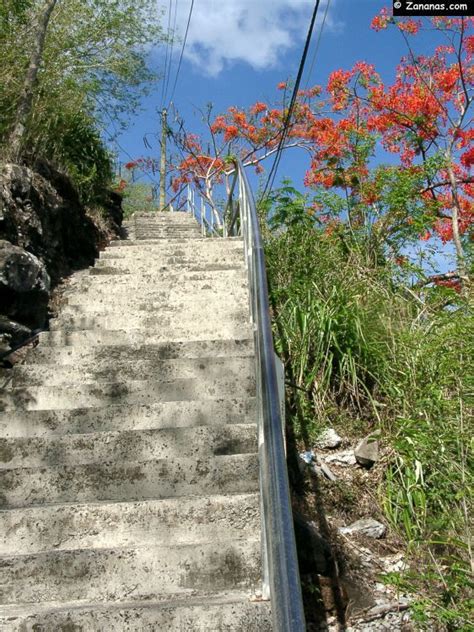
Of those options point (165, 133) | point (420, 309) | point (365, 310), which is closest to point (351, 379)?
point (365, 310)

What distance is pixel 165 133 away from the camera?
613 inches

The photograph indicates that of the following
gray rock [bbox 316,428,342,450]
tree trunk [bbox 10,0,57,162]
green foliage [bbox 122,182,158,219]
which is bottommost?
gray rock [bbox 316,428,342,450]

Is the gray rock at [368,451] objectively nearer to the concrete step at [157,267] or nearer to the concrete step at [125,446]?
the concrete step at [125,446]

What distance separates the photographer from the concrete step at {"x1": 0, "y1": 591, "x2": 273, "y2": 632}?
1.49 metres

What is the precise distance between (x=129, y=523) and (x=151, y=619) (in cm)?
43

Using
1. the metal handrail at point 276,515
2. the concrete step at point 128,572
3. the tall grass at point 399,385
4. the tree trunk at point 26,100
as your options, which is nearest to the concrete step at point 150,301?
the tall grass at point 399,385

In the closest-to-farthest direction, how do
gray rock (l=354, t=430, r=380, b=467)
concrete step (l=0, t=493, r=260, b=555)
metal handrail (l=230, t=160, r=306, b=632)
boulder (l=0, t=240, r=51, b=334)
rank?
Result: metal handrail (l=230, t=160, r=306, b=632)
concrete step (l=0, t=493, r=260, b=555)
gray rock (l=354, t=430, r=380, b=467)
boulder (l=0, t=240, r=51, b=334)

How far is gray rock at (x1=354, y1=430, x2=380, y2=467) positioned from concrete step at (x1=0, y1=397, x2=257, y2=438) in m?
0.80

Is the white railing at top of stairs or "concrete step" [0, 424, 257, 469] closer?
the white railing at top of stairs

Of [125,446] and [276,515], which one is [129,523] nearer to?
[125,446]

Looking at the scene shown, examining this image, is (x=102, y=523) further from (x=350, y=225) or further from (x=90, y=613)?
(x=350, y=225)

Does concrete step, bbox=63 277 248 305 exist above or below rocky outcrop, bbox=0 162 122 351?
below

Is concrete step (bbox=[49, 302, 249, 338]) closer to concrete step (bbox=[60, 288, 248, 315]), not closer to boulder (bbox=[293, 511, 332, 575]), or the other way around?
concrete step (bbox=[60, 288, 248, 315])

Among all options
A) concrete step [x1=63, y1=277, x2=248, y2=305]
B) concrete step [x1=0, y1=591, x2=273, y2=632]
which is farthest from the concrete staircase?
concrete step [x1=63, y1=277, x2=248, y2=305]
